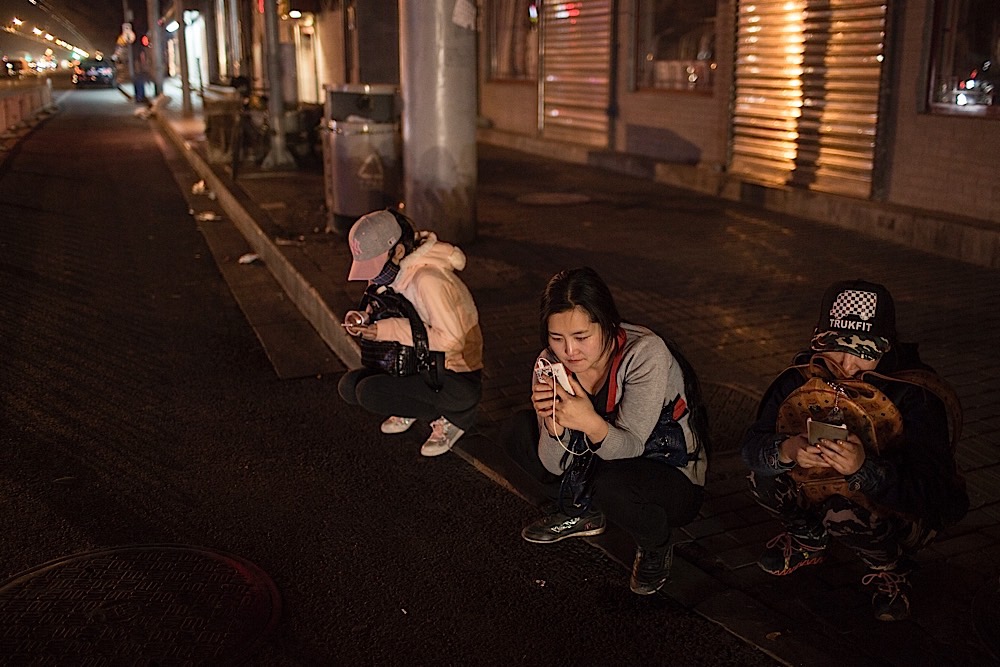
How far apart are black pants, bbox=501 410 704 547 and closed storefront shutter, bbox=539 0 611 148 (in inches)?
531

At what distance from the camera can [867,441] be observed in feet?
10.5

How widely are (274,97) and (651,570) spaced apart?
13311mm

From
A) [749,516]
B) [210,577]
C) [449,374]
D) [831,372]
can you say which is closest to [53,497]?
[210,577]

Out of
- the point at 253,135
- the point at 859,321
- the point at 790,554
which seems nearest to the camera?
the point at 859,321

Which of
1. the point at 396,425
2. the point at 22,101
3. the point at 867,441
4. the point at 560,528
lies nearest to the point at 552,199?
the point at 396,425

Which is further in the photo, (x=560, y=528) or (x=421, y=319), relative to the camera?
(x=421, y=319)

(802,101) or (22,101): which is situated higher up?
(802,101)

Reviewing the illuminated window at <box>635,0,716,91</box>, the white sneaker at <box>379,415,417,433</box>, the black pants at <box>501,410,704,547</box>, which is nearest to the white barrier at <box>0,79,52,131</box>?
the illuminated window at <box>635,0,716,91</box>

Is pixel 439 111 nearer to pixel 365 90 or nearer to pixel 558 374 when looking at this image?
pixel 365 90

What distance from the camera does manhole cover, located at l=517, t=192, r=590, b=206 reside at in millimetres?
12367

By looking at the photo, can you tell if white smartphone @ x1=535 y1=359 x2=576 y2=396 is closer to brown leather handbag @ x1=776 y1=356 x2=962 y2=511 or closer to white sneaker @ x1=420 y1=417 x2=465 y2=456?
brown leather handbag @ x1=776 y1=356 x2=962 y2=511

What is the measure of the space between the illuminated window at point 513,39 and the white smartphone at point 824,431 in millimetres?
17046

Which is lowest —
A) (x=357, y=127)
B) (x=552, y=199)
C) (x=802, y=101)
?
(x=552, y=199)

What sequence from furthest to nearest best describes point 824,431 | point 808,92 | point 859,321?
point 808,92 < point 859,321 < point 824,431
